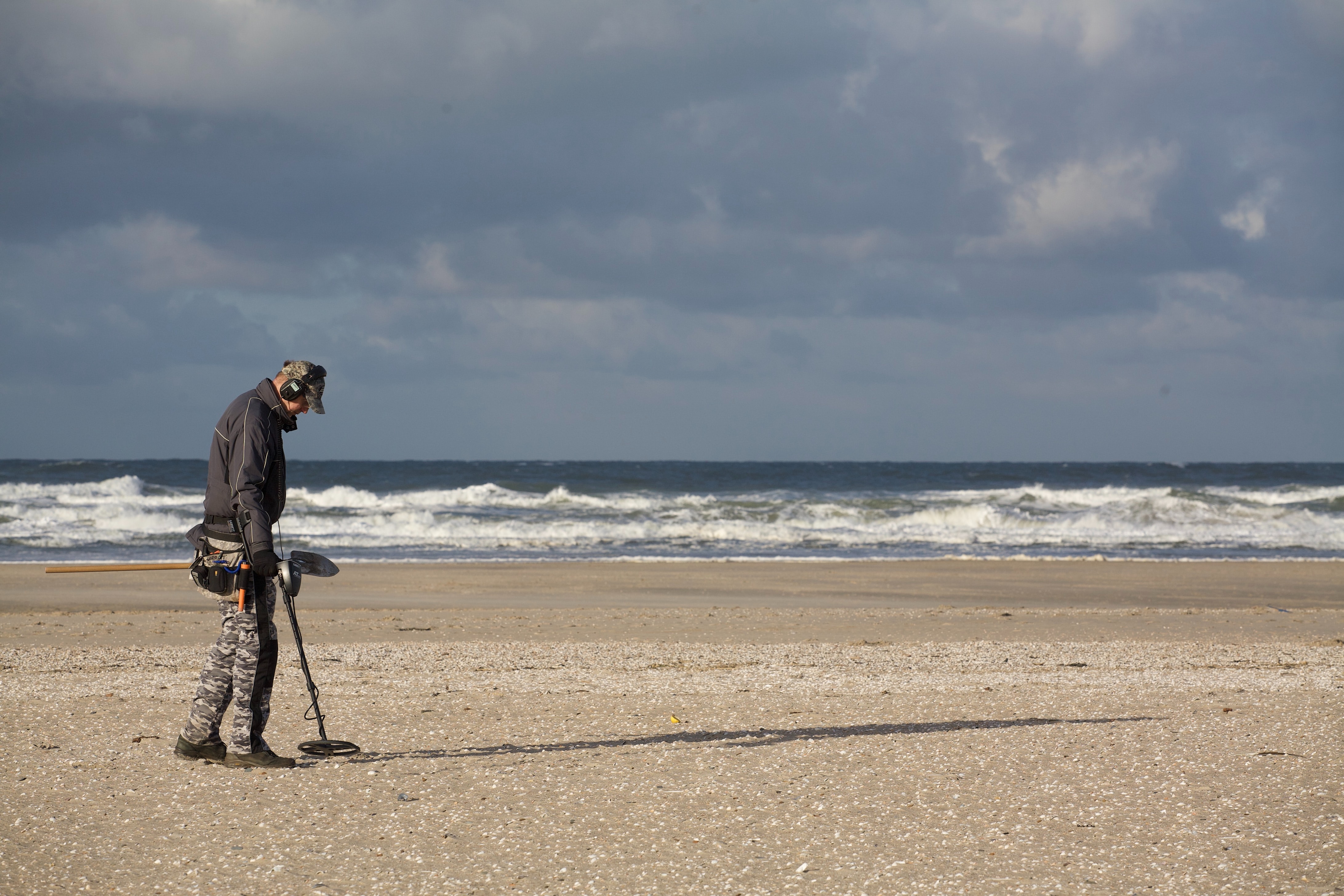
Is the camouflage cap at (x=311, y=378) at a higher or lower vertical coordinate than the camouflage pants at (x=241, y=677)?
higher

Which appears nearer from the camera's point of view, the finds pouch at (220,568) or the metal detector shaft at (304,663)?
the finds pouch at (220,568)

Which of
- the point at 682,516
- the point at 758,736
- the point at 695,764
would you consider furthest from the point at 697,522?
the point at 695,764

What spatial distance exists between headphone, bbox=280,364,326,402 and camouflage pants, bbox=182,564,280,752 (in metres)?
0.85

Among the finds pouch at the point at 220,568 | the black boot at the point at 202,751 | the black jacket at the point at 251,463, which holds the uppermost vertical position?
the black jacket at the point at 251,463

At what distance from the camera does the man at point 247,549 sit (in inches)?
184

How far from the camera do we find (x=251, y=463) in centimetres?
465

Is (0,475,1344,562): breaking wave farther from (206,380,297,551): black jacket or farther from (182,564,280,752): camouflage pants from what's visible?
(206,380,297,551): black jacket

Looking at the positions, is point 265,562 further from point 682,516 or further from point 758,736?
point 682,516

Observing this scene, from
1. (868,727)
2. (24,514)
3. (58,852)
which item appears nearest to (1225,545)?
(868,727)

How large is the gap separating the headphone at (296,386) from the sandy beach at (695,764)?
5.93 feet

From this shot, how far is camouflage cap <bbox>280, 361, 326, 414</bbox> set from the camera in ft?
15.9

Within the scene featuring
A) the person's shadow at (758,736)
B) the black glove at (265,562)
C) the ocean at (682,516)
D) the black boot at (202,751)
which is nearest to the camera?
the black glove at (265,562)

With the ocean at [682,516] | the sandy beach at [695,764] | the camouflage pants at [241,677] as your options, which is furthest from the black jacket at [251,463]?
the ocean at [682,516]

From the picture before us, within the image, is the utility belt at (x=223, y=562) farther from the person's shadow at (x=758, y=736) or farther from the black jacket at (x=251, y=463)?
the person's shadow at (x=758, y=736)
